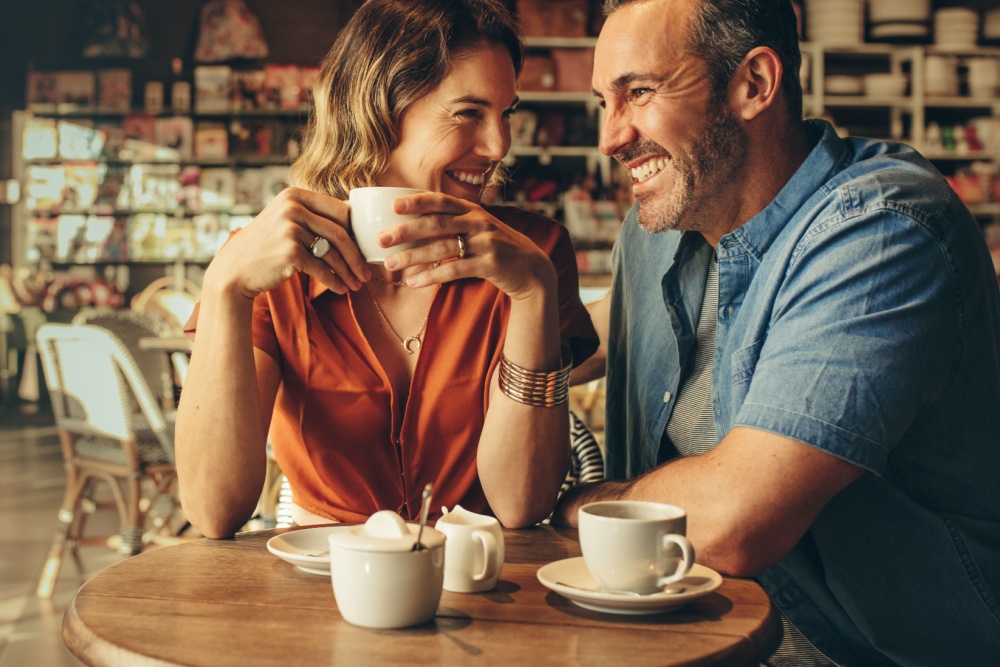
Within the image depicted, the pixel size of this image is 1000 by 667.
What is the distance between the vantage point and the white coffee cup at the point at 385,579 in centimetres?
82

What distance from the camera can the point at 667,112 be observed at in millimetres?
1465

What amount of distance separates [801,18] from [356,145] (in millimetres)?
6161

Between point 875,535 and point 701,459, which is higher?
point 701,459

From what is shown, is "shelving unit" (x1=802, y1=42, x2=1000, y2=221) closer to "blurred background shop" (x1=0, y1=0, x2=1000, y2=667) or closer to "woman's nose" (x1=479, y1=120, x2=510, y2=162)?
"blurred background shop" (x1=0, y1=0, x2=1000, y2=667)

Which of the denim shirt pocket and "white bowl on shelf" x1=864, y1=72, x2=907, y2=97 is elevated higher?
"white bowl on shelf" x1=864, y1=72, x2=907, y2=97

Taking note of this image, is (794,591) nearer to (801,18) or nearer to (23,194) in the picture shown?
(801,18)

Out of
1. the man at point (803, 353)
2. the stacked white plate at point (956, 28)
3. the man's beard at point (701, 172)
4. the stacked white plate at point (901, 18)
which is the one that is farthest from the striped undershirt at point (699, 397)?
the stacked white plate at point (956, 28)

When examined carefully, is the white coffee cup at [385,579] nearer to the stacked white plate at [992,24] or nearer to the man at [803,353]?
the man at [803,353]

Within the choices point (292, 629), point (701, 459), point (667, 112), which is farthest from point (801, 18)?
point (292, 629)

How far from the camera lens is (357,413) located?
1.39m

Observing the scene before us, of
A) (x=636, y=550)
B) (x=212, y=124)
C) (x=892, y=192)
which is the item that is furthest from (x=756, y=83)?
(x=212, y=124)

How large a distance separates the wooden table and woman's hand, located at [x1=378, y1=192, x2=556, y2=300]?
0.35 meters

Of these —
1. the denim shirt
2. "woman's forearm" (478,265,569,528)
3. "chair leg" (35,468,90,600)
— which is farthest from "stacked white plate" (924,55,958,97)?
"woman's forearm" (478,265,569,528)

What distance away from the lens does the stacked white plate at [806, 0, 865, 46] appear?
6625mm
